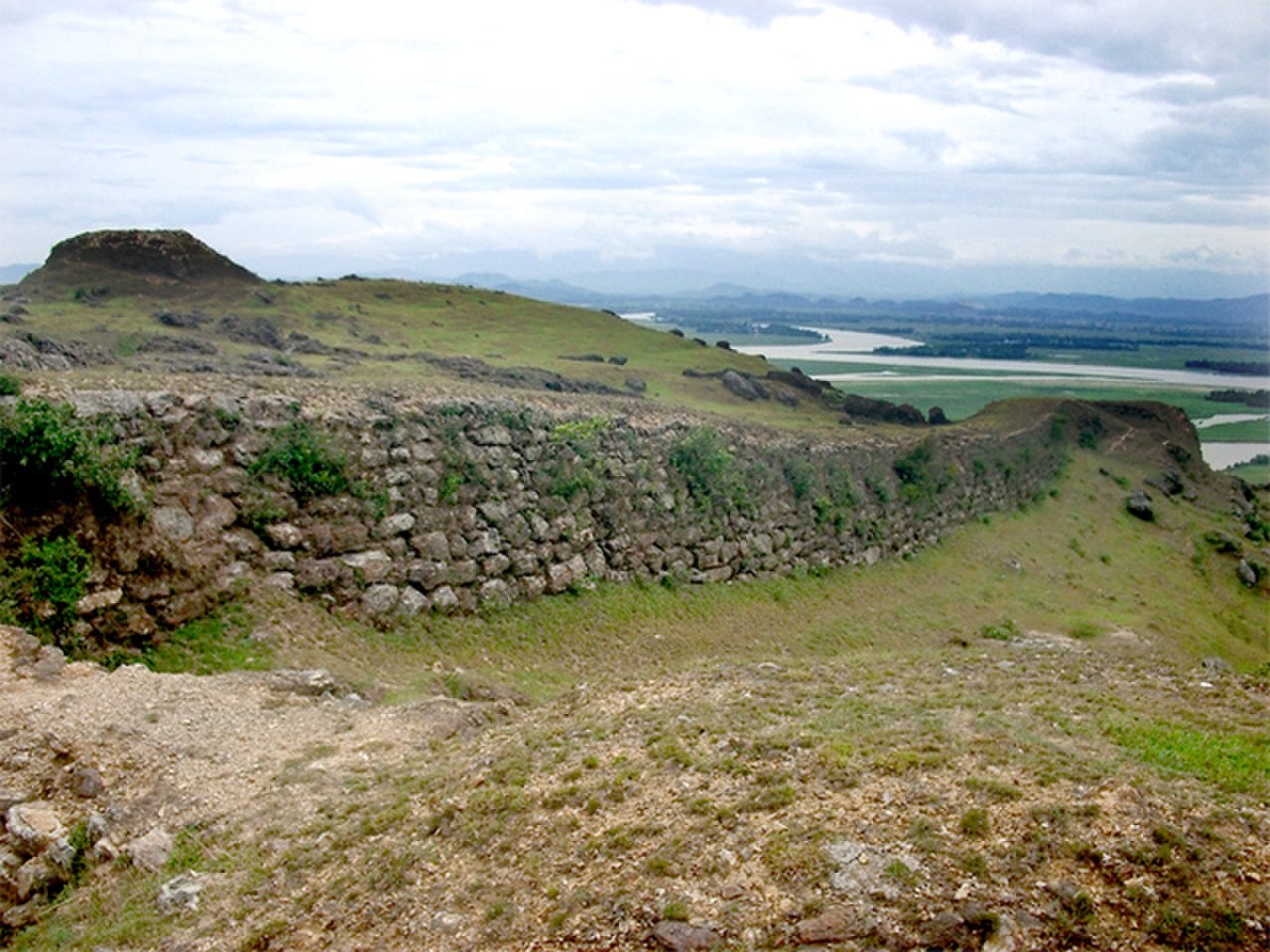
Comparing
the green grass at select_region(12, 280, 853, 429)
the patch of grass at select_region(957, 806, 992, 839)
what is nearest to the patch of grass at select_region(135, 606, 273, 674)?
the green grass at select_region(12, 280, 853, 429)

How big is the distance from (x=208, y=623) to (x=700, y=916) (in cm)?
1157

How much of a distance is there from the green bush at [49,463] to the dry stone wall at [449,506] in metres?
0.80

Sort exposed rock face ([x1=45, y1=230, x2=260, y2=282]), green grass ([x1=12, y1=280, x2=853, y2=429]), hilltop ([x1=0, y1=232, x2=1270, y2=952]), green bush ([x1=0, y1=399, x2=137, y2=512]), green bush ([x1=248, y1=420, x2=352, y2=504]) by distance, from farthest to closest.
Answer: exposed rock face ([x1=45, y1=230, x2=260, y2=282]), green grass ([x1=12, y1=280, x2=853, y2=429]), green bush ([x1=248, y1=420, x2=352, y2=504]), green bush ([x1=0, y1=399, x2=137, y2=512]), hilltop ([x1=0, y1=232, x2=1270, y2=952])

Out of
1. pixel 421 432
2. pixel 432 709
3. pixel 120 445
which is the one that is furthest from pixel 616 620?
pixel 120 445

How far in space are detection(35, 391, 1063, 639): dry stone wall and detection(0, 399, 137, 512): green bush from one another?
800 millimetres

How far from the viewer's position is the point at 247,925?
8875mm

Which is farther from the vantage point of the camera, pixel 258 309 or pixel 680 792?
pixel 258 309

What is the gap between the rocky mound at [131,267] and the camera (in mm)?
40281

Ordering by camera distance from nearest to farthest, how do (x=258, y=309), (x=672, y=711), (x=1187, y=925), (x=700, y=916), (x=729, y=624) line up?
→ (x=1187, y=925), (x=700, y=916), (x=672, y=711), (x=729, y=624), (x=258, y=309)

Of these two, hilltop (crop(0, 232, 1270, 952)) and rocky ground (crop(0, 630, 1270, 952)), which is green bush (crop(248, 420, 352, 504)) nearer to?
hilltop (crop(0, 232, 1270, 952))

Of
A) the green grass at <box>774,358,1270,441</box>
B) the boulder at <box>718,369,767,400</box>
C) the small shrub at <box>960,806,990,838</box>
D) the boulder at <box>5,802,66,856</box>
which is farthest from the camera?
the green grass at <box>774,358,1270,441</box>

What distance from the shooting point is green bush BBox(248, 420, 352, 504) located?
62.2 ft

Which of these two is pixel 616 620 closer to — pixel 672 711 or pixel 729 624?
pixel 729 624

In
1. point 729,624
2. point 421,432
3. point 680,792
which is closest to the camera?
point 680,792
